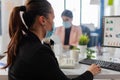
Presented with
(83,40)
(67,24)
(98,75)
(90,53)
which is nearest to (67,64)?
(98,75)

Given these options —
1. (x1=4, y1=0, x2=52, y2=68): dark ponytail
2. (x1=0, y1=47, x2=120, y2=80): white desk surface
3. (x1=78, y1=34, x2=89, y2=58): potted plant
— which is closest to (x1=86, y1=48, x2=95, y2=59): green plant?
(x1=78, y1=34, x2=89, y2=58): potted plant

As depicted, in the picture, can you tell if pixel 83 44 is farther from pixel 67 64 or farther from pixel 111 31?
pixel 67 64

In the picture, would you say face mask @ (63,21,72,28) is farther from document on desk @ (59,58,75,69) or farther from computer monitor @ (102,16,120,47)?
document on desk @ (59,58,75,69)

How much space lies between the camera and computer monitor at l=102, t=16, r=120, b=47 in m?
1.94

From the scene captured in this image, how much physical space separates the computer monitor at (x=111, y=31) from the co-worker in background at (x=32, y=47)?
785mm

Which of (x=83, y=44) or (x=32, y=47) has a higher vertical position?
(x=32, y=47)

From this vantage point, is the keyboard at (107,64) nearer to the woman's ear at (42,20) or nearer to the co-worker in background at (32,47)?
the co-worker in background at (32,47)

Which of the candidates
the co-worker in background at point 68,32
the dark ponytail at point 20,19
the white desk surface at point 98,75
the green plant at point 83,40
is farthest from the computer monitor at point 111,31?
the dark ponytail at point 20,19

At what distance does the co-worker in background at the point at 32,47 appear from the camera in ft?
3.64

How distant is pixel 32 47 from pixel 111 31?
41.6 inches

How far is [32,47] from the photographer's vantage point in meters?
1.13

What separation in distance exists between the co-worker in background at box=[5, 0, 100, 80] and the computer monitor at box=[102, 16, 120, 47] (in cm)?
79

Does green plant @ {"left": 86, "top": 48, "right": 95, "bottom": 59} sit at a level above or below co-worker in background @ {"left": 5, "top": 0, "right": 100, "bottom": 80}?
below

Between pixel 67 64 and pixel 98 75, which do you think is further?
pixel 67 64
